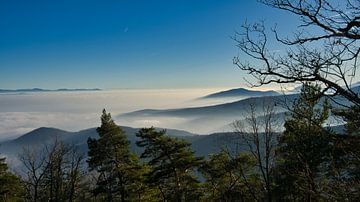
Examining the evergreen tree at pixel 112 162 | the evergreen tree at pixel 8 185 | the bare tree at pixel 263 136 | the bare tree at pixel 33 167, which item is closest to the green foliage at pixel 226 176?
the evergreen tree at pixel 112 162

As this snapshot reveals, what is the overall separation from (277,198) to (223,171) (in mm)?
5027

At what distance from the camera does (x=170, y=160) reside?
26688mm

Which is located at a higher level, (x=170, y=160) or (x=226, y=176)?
Result: (x=170, y=160)

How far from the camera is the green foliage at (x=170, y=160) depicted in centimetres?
2647

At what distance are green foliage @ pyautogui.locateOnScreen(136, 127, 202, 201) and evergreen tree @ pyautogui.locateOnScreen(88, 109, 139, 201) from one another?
1771 millimetres

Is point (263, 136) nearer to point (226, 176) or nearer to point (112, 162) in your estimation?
point (226, 176)

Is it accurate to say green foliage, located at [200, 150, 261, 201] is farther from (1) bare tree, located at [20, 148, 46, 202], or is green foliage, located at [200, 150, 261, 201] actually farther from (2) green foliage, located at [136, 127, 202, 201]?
(1) bare tree, located at [20, 148, 46, 202]

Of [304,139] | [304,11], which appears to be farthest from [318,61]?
[304,139]

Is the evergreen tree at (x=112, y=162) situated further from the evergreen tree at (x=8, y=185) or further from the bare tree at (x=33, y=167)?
the evergreen tree at (x=8, y=185)

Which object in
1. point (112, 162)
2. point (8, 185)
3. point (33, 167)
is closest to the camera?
point (33, 167)

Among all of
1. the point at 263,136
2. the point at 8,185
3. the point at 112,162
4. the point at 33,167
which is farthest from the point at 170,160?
the point at 8,185

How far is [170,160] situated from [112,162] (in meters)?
5.05

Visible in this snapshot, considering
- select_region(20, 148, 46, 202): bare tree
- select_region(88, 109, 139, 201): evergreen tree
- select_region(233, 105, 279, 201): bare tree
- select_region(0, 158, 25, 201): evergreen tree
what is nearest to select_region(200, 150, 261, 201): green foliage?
select_region(88, 109, 139, 201): evergreen tree

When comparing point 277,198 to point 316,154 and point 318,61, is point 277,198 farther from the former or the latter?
point 318,61
